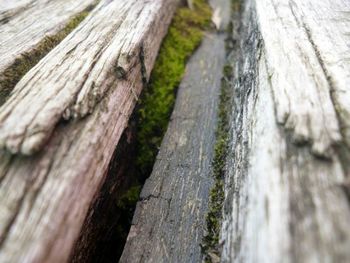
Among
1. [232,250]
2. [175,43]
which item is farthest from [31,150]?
[175,43]

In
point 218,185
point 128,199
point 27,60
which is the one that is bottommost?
point 128,199

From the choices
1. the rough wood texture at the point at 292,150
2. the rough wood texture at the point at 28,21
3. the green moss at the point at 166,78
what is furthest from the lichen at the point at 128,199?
the rough wood texture at the point at 28,21

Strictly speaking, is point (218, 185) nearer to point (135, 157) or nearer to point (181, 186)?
point (181, 186)

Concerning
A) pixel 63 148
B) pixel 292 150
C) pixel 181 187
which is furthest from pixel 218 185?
pixel 63 148

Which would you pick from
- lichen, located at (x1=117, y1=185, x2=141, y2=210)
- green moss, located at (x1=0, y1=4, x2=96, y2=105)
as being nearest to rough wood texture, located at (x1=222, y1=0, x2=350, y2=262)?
lichen, located at (x1=117, y1=185, x2=141, y2=210)

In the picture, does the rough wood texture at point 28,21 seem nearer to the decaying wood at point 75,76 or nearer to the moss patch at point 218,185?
the decaying wood at point 75,76
